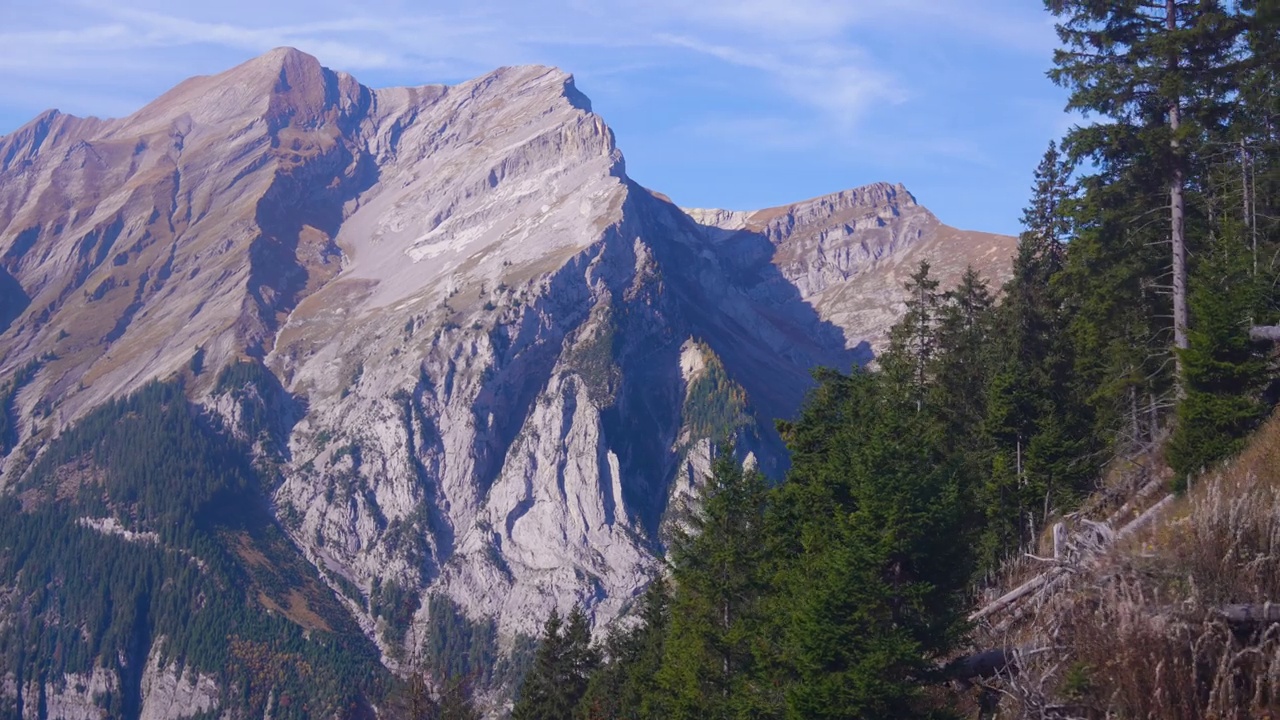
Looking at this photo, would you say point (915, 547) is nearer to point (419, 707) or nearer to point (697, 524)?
point (697, 524)

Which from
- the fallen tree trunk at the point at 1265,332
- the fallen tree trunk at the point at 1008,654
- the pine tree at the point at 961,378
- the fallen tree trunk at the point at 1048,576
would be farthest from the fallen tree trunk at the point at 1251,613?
the pine tree at the point at 961,378

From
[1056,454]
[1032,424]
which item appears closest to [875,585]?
[1056,454]

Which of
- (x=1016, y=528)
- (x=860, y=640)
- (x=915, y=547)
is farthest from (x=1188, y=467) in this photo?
(x=1016, y=528)

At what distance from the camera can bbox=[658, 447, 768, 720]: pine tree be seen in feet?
96.4

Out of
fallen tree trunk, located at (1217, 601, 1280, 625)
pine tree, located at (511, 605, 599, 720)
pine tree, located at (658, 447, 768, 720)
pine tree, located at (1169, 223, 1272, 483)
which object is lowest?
pine tree, located at (511, 605, 599, 720)

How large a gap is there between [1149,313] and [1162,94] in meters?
9.68

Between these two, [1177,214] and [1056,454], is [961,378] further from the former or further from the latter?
[1177,214]

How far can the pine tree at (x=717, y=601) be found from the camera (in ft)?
96.4

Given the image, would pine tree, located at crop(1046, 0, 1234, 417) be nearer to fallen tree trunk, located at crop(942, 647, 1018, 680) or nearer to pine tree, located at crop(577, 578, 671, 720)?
fallen tree trunk, located at crop(942, 647, 1018, 680)

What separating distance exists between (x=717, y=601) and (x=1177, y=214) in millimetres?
A: 15822

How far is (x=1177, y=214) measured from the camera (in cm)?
2912

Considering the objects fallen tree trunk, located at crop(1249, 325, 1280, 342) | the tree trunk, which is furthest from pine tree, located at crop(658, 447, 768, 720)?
fallen tree trunk, located at crop(1249, 325, 1280, 342)

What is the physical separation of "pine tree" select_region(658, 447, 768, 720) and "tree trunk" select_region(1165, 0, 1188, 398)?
38.4 ft

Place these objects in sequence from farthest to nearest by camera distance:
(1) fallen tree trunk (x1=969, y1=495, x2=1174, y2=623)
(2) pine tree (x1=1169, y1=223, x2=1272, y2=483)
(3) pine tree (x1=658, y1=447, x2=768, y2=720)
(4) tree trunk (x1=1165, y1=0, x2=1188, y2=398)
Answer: (3) pine tree (x1=658, y1=447, x2=768, y2=720)
(4) tree trunk (x1=1165, y1=0, x2=1188, y2=398)
(2) pine tree (x1=1169, y1=223, x2=1272, y2=483)
(1) fallen tree trunk (x1=969, y1=495, x2=1174, y2=623)
